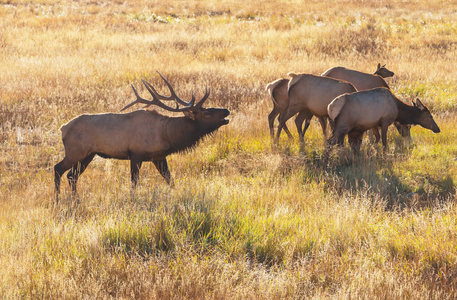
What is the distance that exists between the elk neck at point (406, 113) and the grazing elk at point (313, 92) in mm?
896

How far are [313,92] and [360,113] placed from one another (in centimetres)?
121


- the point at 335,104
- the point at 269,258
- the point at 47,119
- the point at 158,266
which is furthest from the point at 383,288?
the point at 47,119

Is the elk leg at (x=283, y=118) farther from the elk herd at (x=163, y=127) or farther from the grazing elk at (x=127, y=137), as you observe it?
the grazing elk at (x=127, y=137)

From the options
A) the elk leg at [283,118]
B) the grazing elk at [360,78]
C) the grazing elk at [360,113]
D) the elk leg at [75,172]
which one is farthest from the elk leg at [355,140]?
the elk leg at [75,172]

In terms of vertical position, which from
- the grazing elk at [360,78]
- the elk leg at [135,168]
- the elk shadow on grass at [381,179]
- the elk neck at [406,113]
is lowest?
the elk shadow on grass at [381,179]

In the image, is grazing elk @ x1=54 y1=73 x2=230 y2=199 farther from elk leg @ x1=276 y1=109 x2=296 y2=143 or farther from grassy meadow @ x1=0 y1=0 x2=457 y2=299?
elk leg @ x1=276 y1=109 x2=296 y2=143

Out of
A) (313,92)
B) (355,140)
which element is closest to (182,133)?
(313,92)

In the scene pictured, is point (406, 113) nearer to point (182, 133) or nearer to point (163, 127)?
point (182, 133)

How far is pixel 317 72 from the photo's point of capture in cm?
1584

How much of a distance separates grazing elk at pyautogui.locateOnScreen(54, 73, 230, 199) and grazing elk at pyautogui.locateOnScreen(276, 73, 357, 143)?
2.48 m

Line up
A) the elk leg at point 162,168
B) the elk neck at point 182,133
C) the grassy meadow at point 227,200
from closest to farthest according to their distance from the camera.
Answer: the grassy meadow at point 227,200 < the elk neck at point 182,133 < the elk leg at point 162,168

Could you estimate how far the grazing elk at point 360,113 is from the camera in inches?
347

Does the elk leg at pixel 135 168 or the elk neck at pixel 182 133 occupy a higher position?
the elk neck at pixel 182 133

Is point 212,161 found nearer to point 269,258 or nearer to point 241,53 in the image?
point 269,258
